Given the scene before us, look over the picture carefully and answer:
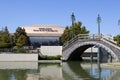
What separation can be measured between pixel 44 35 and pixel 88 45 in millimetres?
43443

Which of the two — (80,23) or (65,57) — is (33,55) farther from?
(80,23)

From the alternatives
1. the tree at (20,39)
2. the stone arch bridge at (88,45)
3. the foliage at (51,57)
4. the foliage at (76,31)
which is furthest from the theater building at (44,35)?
the foliage at (51,57)

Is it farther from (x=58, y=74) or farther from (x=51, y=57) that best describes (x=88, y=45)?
(x=58, y=74)

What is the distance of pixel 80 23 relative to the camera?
9819 centimetres

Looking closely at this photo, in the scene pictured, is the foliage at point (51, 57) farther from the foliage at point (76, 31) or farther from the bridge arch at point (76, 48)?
the foliage at point (76, 31)

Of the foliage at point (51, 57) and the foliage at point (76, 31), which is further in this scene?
the foliage at point (76, 31)

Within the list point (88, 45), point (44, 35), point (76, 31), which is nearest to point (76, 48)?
point (88, 45)

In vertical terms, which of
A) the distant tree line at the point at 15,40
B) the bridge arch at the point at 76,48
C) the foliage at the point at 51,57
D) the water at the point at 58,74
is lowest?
the water at the point at 58,74

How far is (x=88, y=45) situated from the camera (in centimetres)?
7144

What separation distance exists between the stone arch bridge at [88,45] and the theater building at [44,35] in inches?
1288

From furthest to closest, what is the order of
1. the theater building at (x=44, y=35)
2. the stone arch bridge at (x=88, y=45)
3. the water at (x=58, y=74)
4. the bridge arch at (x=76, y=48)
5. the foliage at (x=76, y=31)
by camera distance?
the theater building at (x=44, y=35), the foliage at (x=76, y=31), the bridge arch at (x=76, y=48), the stone arch bridge at (x=88, y=45), the water at (x=58, y=74)

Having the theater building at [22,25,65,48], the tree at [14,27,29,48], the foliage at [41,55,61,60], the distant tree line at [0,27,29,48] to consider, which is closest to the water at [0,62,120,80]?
the foliage at [41,55,61,60]

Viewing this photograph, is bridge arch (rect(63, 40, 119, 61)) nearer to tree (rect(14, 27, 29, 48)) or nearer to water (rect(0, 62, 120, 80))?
water (rect(0, 62, 120, 80))

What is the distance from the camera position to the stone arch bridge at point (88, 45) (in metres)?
62.5
